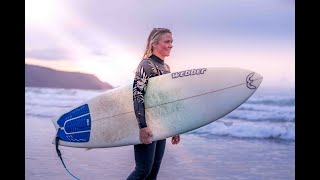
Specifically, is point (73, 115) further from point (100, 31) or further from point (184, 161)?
point (184, 161)

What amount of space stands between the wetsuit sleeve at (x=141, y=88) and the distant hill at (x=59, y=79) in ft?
2.71

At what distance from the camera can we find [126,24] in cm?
282

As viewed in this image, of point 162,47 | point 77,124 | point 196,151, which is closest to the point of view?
point 162,47

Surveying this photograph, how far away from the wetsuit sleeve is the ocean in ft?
2.52

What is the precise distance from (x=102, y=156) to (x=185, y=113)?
85 cm

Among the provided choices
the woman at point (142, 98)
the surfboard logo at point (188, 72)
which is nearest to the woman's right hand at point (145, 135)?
the woman at point (142, 98)

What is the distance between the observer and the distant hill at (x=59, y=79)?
3006 millimetres

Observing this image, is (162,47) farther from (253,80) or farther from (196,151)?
(196,151)

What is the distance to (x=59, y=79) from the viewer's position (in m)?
3.15

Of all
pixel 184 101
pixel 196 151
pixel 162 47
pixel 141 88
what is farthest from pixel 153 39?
pixel 196 151

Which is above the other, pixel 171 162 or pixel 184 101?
pixel 184 101

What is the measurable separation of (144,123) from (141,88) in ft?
0.53

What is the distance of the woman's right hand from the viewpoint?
2078mm
